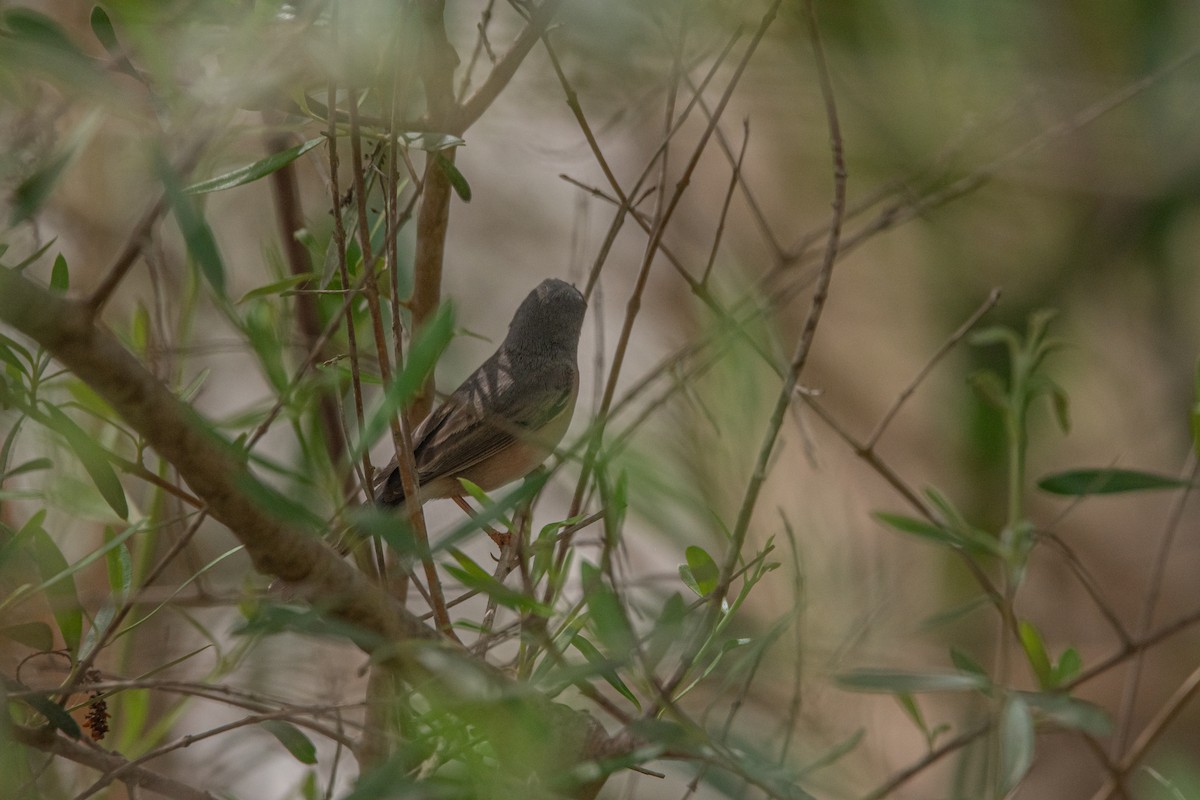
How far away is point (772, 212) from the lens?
553cm

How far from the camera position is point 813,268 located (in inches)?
161

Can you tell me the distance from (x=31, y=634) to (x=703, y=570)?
0.99 m

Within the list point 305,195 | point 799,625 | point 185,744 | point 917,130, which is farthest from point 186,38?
point 305,195

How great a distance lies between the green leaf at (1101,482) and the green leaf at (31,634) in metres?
1.48

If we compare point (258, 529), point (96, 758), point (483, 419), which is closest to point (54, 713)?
point (96, 758)

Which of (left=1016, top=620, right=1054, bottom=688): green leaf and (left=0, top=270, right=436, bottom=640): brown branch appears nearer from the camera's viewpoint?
(left=0, top=270, right=436, bottom=640): brown branch

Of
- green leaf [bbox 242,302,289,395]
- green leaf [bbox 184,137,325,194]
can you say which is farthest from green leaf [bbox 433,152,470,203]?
green leaf [bbox 242,302,289,395]

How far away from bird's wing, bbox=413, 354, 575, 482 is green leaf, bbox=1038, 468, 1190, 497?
1410mm

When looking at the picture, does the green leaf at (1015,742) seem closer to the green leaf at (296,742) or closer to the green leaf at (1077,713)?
the green leaf at (1077,713)

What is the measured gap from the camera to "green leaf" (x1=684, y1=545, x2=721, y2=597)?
55.2 inches

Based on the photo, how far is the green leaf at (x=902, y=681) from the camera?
3.74 feet

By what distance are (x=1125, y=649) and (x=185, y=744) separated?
4.55 feet

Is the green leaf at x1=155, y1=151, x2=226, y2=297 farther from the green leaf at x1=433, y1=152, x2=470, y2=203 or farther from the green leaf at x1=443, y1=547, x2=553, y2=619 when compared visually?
the green leaf at x1=433, y1=152, x2=470, y2=203

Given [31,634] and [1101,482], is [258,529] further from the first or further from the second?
[1101,482]
